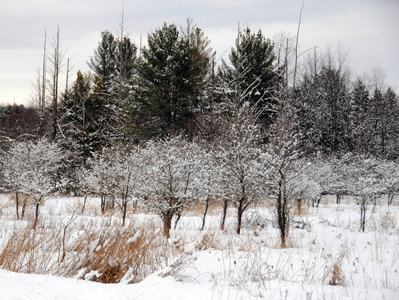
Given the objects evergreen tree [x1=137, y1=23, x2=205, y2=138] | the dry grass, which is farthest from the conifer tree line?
the dry grass

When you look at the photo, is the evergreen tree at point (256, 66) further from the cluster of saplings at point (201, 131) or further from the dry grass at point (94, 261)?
the dry grass at point (94, 261)

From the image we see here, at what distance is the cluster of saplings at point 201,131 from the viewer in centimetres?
908

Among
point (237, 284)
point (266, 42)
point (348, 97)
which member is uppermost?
point (266, 42)

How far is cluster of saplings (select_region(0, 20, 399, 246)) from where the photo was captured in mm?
9078

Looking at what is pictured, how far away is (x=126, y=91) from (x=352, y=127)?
22701 millimetres

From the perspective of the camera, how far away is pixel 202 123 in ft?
65.8

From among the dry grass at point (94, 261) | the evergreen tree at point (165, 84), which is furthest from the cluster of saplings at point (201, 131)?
the dry grass at point (94, 261)

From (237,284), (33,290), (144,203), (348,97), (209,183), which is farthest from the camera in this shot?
(348,97)

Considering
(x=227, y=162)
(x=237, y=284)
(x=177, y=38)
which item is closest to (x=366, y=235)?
(x=227, y=162)

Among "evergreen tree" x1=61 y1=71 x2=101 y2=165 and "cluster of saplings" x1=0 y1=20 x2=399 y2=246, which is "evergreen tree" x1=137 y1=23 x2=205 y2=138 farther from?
"evergreen tree" x1=61 y1=71 x2=101 y2=165

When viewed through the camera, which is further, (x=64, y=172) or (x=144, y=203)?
(x=64, y=172)

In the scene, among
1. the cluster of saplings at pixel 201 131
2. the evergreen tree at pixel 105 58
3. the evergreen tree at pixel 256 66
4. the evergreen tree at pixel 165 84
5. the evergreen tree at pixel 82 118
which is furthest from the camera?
the evergreen tree at pixel 105 58

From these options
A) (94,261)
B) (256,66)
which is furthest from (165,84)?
(94,261)

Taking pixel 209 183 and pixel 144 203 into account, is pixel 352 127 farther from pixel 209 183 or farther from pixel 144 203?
pixel 144 203
